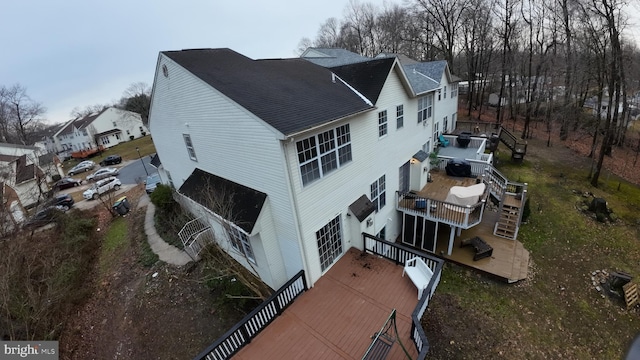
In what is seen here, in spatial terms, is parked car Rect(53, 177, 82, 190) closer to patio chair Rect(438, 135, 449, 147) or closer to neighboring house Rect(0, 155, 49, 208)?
neighboring house Rect(0, 155, 49, 208)

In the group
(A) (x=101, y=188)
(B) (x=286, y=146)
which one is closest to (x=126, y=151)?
(A) (x=101, y=188)

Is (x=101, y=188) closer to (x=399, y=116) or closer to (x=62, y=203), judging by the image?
(x=62, y=203)

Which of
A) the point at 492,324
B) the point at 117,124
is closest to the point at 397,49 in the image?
the point at 492,324

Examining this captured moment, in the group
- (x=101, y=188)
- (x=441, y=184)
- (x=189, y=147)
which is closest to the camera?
(x=189, y=147)

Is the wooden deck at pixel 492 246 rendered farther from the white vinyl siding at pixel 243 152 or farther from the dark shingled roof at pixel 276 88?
the white vinyl siding at pixel 243 152

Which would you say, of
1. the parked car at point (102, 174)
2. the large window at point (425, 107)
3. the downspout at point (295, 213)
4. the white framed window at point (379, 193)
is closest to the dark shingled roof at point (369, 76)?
the white framed window at point (379, 193)

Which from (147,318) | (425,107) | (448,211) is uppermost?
(425,107)
